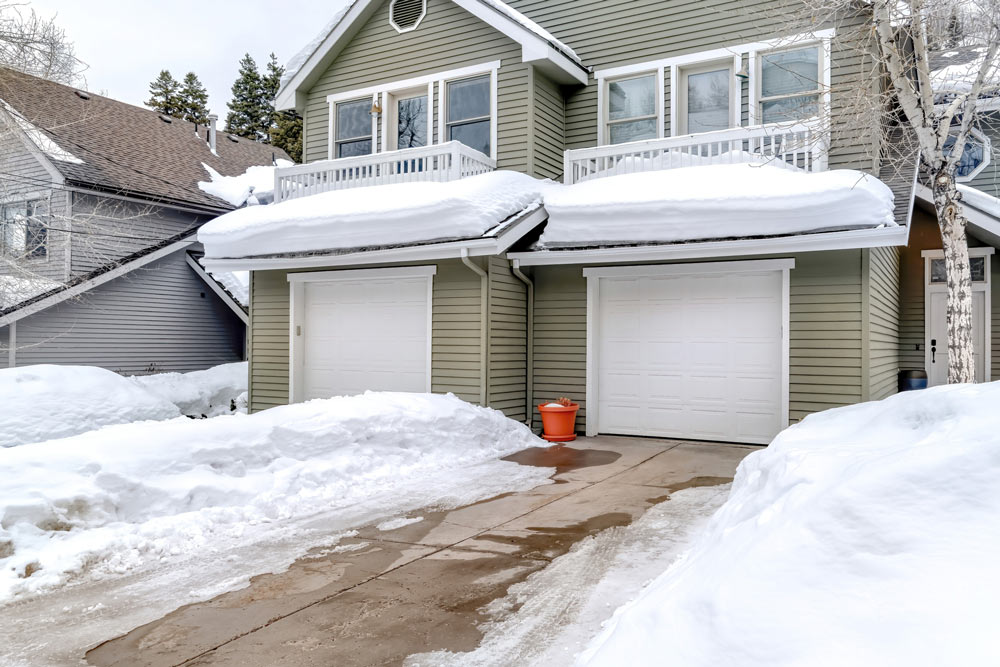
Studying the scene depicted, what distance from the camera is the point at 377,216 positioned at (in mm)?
10555

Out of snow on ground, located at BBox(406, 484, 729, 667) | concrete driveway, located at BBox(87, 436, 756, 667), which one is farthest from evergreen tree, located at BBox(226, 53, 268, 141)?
Answer: snow on ground, located at BBox(406, 484, 729, 667)

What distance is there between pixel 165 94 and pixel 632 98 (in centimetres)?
4134

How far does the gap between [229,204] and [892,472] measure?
19667 mm

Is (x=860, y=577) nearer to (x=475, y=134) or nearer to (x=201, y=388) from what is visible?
(x=475, y=134)

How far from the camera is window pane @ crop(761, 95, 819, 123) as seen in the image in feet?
34.2

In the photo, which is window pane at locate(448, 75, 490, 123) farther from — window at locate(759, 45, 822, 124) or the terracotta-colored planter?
the terracotta-colored planter

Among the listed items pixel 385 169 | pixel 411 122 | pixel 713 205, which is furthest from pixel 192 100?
pixel 713 205

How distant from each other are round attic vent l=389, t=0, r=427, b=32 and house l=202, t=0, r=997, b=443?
3 cm

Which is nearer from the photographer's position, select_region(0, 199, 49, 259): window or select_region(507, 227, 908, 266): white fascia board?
select_region(507, 227, 908, 266): white fascia board

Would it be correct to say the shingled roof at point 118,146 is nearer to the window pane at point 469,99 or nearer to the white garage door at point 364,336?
the white garage door at point 364,336

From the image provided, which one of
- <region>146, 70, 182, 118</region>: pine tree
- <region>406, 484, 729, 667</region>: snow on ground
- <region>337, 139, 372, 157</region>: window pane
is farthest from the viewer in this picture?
<region>146, 70, 182, 118</region>: pine tree

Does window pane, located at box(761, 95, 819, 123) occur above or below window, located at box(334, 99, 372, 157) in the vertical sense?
below

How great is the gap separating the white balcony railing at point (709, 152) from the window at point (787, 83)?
0.49m

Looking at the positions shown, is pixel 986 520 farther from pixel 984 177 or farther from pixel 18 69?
pixel 18 69
